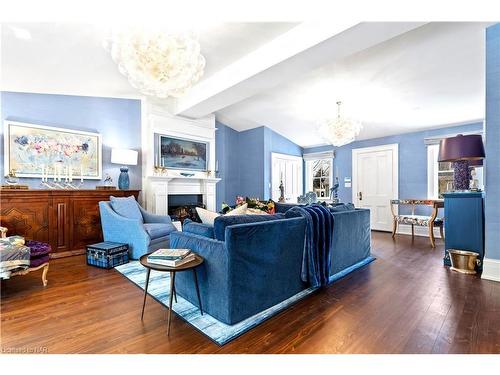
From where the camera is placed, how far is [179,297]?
231cm

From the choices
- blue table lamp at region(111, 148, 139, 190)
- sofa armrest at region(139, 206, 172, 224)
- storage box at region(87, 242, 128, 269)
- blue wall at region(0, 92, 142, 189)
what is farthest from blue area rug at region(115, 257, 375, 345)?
blue wall at region(0, 92, 142, 189)

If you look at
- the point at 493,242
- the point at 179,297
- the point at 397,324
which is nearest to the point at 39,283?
the point at 179,297

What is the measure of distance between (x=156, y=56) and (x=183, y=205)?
12.5 ft

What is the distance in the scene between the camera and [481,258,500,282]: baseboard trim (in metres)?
2.71

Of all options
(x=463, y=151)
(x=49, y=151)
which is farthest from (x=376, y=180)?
(x=49, y=151)

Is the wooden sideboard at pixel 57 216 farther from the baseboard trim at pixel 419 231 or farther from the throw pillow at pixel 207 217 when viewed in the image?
the baseboard trim at pixel 419 231

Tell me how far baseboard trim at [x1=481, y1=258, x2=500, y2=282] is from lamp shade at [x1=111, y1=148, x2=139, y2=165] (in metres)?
5.26

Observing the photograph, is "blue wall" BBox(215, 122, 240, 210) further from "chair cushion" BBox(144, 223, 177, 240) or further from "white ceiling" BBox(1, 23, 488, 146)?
"chair cushion" BBox(144, 223, 177, 240)

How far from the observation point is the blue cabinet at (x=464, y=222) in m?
3.04

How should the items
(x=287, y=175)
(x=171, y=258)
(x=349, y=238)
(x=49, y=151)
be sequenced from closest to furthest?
1. (x=171, y=258)
2. (x=349, y=238)
3. (x=49, y=151)
4. (x=287, y=175)

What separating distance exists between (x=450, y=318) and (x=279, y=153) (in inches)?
208

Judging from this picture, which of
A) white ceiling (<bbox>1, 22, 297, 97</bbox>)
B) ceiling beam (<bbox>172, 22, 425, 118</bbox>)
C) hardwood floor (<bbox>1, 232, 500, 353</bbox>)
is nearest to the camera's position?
hardwood floor (<bbox>1, 232, 500, 353</bbox>)

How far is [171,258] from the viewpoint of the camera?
1748mm

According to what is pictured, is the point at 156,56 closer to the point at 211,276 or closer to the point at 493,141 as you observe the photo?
the point at 211,276
